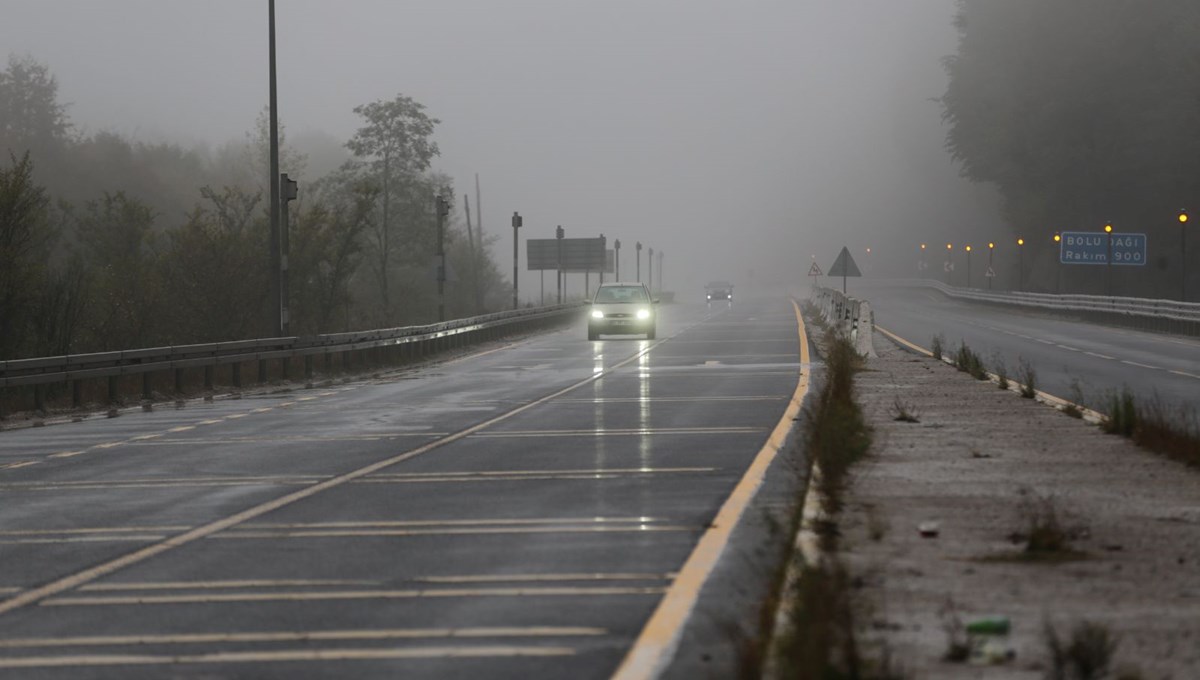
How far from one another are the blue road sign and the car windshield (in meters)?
31.9

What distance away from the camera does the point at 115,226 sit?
75250mm

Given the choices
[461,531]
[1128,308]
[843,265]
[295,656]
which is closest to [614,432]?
[461,531]

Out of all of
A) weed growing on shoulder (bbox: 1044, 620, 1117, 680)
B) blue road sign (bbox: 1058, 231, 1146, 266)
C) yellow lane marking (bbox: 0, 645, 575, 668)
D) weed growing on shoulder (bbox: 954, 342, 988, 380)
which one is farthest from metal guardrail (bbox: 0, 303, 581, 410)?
blue road sign (bbox: 1058, 231, 1146, 266)

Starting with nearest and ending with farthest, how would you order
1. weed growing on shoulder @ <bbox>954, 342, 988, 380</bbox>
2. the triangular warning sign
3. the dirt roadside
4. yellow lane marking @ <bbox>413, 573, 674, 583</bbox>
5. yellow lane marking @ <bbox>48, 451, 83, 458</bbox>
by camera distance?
the dirt roadside, yellow lane marking @ <bbox>413, 573, 674, 583</bbox>, yellow lane marking @ <bbox>48, 451, 83, 458</bbox>, weed growing on shoulder @ <bbox>954, 342, 988, 380</bbox>, the triangular warning sign

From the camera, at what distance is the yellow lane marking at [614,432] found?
765 inches

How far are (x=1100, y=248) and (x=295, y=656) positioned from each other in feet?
259

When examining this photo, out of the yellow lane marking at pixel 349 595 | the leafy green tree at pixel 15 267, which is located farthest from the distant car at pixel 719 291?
the yellow lane marking at pixel 349 595

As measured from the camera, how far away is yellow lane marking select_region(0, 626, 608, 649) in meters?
7.76

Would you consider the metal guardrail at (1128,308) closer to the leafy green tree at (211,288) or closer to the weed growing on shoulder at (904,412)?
the leafy green tree at (211,288)

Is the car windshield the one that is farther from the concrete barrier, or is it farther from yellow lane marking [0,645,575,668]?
yellow lane marking [0,645,575,668]

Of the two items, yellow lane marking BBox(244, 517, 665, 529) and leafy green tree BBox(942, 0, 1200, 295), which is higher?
leafy green tree BBox(942, 0, 1200, 295)

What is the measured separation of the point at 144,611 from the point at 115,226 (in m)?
69.6

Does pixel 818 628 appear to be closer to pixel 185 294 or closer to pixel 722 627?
pixel 722 627

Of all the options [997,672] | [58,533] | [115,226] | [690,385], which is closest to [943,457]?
[58,533]
